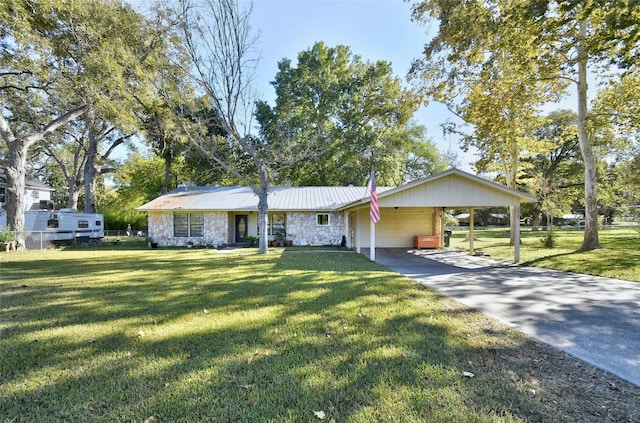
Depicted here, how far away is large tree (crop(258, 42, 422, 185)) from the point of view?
86.7 feet

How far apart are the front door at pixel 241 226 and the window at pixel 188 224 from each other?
6.82 ft

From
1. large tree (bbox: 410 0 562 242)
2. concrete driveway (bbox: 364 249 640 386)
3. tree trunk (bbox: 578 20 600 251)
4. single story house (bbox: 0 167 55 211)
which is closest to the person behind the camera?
concrete driveway (bbox: 364 249 640 386)

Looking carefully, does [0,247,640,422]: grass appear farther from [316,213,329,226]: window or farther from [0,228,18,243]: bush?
[0,228,18,243]: bush

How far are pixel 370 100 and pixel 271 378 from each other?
26.3 meters

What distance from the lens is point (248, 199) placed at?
62.3 feet

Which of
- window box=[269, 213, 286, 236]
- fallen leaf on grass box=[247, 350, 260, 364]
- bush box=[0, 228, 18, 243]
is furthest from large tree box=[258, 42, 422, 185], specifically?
fallen leaf on grass box=[247, 350, 260, 364]

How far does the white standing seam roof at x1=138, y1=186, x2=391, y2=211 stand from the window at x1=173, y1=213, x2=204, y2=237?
753mm

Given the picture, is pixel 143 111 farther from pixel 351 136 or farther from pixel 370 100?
pixel 370 100

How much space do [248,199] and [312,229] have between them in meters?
4.30

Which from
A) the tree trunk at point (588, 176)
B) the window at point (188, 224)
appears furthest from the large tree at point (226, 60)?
the tree trunk at point (588, 176)

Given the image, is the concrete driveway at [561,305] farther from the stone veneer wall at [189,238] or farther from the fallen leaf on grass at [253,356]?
the stone veneer wall at [189,238]

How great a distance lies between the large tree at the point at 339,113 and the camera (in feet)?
86.7

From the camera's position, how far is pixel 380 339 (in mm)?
3957

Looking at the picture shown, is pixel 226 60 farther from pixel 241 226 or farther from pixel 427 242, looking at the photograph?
pixel 427 242
